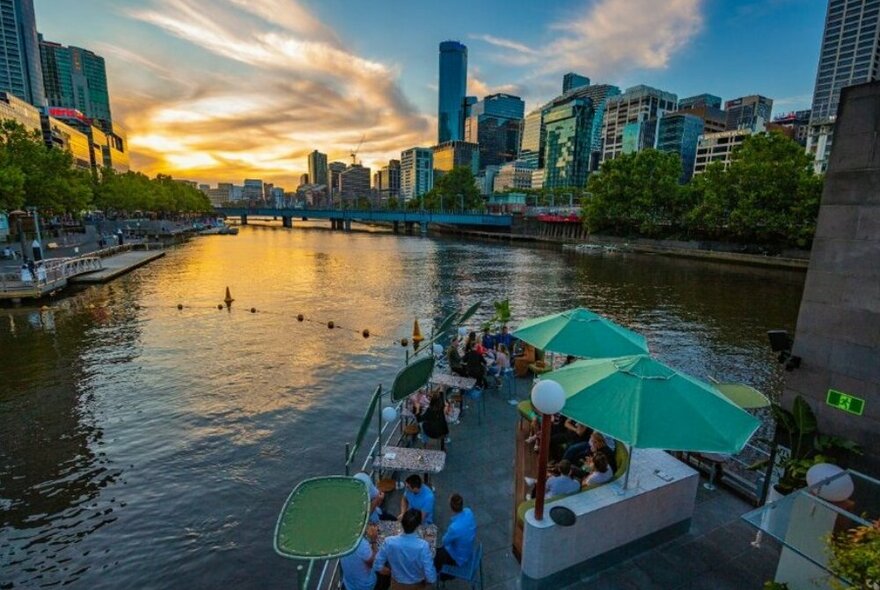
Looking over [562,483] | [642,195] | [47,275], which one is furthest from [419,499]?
[642,195]

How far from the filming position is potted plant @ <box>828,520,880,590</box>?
10.8 feet

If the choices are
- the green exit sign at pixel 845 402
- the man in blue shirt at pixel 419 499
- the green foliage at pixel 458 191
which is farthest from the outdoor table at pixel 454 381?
the green foliage at pixel 458 191

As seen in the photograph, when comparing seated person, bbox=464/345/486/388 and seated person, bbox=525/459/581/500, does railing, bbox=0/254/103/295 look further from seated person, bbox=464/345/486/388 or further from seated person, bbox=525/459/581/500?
seated person, bbox=525/459/581/500

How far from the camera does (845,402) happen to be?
811 cm

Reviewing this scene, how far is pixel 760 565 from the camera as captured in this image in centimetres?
658

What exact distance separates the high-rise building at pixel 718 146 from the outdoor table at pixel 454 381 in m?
173

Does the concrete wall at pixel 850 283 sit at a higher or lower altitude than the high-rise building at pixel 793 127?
lower

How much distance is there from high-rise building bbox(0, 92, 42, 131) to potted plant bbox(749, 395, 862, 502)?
462ft

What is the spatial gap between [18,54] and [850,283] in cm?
28121

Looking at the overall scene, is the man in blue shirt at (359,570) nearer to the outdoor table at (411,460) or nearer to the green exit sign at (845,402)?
the outdoor table at (411,460)

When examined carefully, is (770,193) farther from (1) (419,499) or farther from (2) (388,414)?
(1) (419,499)

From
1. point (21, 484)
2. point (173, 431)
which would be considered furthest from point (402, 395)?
point (21, 484)

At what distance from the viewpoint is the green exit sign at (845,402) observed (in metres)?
7.90

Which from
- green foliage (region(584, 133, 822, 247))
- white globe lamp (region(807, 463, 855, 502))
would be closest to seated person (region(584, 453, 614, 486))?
white globe lamp (region(807, 463, 855, 502))
